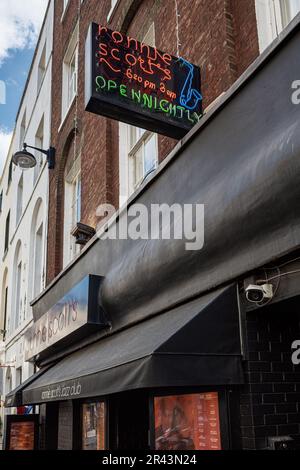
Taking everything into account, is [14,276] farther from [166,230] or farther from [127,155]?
[166,230]

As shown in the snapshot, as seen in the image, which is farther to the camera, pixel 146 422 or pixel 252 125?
pixel 146 422

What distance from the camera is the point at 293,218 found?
376 centimetres

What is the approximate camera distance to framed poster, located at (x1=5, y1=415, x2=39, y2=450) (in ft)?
33.8

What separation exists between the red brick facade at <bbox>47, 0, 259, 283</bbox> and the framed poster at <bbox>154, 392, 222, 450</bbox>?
131 inches

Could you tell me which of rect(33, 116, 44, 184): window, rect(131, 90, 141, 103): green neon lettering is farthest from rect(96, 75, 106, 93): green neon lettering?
rect(33, 116, 44, 184): window

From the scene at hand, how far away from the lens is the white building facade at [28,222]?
15.1m

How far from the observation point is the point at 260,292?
13.4 feet

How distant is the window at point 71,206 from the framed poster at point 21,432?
3.42 m

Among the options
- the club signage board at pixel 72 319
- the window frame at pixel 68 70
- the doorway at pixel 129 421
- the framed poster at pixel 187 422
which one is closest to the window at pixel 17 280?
the window frame at pixel 68 70

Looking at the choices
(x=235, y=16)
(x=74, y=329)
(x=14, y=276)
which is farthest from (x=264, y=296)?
(x=14, y=276)

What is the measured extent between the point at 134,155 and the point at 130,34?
216cm

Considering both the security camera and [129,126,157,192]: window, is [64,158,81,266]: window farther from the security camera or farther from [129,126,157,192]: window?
the security camera

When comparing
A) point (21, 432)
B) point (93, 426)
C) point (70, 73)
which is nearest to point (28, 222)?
point (70, 73)

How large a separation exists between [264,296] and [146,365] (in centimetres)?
105
